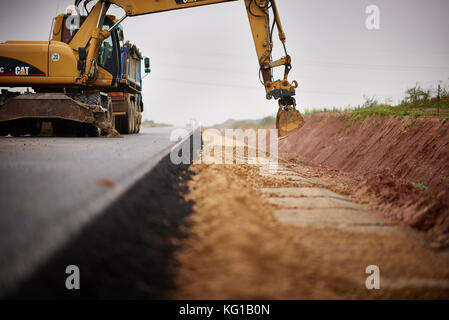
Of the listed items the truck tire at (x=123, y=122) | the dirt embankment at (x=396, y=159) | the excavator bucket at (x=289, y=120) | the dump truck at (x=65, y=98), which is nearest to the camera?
the dirt embankment at (x=396, y=159)

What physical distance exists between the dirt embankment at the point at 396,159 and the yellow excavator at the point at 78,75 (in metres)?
2.52

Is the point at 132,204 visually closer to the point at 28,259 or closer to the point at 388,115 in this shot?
the point at 28,259

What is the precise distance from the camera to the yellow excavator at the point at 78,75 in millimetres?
9000

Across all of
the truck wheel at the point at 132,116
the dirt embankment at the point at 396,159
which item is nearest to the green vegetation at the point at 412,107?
the dirt embankment at the point at 396,159

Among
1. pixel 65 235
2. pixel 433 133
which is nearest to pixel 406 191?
pixel 65 235

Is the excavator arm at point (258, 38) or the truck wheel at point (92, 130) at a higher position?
the excavator arm at point (258, 38)

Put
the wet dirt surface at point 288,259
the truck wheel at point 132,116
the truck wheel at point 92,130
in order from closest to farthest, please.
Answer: the wet dirt surface at point 288,259, the truck wheel at point 92,130, the truck wheel at point 132,116

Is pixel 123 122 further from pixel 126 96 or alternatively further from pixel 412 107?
pixel 412 107

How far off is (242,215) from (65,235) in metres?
1.25

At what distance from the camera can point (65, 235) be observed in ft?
5.17

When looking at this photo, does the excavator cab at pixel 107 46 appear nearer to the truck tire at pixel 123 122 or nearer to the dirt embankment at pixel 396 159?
the truck tire at pixel 123 122

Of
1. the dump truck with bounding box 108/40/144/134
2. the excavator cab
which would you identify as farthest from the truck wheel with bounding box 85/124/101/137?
the excavator cab

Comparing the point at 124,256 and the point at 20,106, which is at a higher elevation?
the point at 20,106

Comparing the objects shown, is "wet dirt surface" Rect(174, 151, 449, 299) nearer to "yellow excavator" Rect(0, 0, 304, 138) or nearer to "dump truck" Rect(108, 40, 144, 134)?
"yellow excavator" Rect(0, 0, 304, 138)
